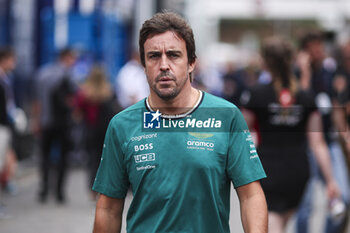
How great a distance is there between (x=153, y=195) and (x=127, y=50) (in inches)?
921

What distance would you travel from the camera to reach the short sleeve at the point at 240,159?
3316mm

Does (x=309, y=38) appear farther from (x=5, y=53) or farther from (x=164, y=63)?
(x=5, y=53)

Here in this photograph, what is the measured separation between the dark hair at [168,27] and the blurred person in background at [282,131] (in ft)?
6.45

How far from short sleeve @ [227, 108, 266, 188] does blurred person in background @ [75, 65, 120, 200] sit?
7.30 meters

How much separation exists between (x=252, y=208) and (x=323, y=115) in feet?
11.7

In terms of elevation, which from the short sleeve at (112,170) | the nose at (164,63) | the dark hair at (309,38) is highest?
the dark hair at (309,38)

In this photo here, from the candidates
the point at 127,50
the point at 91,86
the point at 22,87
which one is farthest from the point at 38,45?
the point at 127,50

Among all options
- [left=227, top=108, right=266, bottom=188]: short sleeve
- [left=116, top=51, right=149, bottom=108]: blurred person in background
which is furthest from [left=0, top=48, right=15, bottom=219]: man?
[left=227, top=108, right=266, bottom=188]: short sleeve

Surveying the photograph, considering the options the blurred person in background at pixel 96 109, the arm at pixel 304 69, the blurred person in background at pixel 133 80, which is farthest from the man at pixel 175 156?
the blurred person in background at pixel 133 80

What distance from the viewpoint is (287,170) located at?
17.5 feet

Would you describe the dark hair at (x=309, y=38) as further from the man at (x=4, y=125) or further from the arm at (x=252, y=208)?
the man at (x=4, y=125)

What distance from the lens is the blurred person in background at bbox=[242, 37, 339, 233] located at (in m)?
5.30

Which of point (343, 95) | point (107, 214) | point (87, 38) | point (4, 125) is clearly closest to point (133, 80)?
point (4, 125)

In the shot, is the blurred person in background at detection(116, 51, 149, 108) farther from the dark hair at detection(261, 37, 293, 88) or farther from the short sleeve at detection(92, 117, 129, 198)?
the short sleeve at detection(92, 117, 129, 198)
